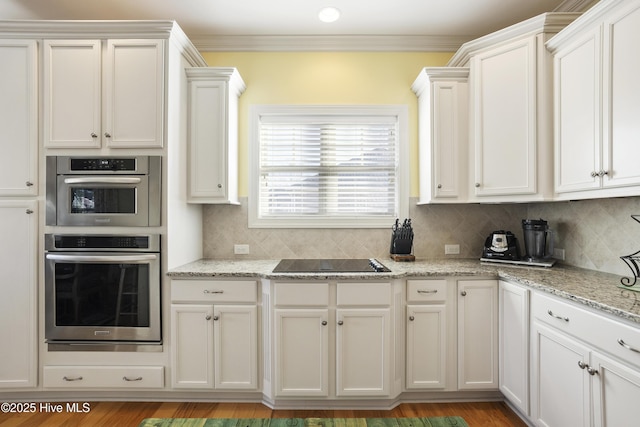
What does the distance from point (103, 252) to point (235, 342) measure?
1.09m

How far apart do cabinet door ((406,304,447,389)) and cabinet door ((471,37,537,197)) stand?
98 centimetres

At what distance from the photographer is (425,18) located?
264cm

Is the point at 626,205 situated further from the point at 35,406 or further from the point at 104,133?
the point at 35,406

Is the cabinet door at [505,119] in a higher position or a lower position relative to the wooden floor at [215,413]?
higher

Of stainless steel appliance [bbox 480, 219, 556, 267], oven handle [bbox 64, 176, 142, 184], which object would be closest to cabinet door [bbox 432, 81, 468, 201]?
stainless steel appliance [bbox 480, 219, 556, 267]

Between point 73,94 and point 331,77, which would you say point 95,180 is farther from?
point 331,77

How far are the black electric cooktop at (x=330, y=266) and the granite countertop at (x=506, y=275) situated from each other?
0.28 ft

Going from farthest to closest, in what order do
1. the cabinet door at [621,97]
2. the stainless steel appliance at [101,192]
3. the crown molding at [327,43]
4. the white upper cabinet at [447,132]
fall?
the crown molding at [327,43]
the white upper cabinet at [447,132]
the stainless steel appliance at [101,192]
the cabinet door at [621,97]

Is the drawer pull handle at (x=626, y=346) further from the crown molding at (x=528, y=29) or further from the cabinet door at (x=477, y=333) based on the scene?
the crown molding at (x=528, y=29)

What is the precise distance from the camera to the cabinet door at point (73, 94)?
2.23m

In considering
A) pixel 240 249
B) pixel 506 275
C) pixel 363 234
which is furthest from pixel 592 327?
pixel 240 249

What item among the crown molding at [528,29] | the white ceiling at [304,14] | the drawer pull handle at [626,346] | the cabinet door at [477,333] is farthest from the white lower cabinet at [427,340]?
the white ceiling at [304,14]

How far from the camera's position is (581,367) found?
1572mm

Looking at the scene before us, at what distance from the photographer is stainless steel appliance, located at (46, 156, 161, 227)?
2.22 metres
